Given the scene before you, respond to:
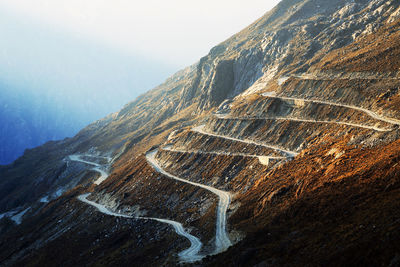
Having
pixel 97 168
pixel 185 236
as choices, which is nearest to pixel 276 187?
pixel 185 236

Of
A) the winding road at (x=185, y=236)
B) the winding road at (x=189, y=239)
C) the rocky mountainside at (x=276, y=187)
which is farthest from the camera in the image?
the winding road at (x=185, y=236)

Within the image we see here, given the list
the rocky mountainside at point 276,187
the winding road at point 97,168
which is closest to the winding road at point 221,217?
the rocky mountainside at point 276,187

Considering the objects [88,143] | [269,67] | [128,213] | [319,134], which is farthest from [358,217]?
[88,143]

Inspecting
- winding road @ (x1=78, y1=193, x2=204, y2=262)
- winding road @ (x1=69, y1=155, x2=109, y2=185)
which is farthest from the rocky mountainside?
winding road @ (x1=69, y1=155, x2=109, y2=185)

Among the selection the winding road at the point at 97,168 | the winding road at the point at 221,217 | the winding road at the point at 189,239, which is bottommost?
the winding road at the point at 221,217

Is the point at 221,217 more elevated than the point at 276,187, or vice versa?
the point at 221,217

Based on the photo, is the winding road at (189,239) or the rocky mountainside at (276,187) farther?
the winding road at (189,239)

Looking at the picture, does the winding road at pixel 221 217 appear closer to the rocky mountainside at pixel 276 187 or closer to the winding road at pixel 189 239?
the rocky mountainside at pixel 276 187

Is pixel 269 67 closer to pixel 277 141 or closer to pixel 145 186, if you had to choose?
pixel 277 141

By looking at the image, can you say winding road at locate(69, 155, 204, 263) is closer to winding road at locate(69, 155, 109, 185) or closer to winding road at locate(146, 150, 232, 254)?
winding road at locate(146, 150, 232, 254)

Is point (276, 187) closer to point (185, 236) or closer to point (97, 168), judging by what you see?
point (185, 236)
